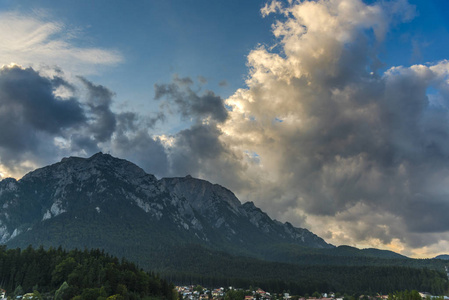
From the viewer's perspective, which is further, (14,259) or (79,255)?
(79,255)

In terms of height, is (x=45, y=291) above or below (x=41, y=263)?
below

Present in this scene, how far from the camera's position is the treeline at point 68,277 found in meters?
154

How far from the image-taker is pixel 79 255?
196 m

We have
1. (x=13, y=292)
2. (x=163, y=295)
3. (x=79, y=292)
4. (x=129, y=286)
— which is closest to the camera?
(x=79, y=292)

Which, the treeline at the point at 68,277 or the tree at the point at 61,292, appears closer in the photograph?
the tree at the point at 61,292

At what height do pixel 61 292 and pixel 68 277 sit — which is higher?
pixel 68 277

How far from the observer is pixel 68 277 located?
536 feet

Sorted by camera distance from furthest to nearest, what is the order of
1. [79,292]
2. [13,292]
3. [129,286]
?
[129,286]
[13,292]
[79,292]

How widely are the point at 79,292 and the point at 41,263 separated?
4359cm

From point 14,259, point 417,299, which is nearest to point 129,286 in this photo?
point 14,259

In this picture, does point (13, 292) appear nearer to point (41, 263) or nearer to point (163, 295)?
point (41, 263)

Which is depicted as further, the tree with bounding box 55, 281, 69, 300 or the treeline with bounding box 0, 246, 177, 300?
the treeline with bounding box 0, 246, 177, 300

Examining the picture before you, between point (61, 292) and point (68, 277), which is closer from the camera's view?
point (61, 292)

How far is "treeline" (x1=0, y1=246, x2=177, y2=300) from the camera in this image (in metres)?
154
